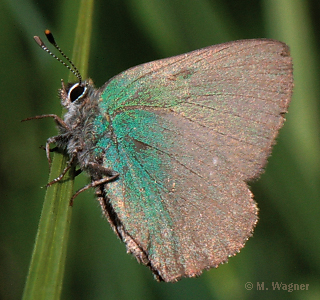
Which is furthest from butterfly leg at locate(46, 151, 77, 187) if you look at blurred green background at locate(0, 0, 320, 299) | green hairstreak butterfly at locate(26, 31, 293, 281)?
blurred green background at locate(0, 0, 320, 299)

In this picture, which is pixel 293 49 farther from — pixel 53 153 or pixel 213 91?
pixel 53 153

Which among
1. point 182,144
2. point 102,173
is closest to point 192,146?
point 182,144

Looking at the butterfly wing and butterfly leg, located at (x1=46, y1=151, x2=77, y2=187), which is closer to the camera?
butterfly leg, located at (x1=46, y1=151, x2=77, y2=187)

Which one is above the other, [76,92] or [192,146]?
[76,92]

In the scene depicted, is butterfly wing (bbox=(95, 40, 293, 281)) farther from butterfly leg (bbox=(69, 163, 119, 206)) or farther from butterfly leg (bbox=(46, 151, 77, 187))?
butterfly leg (bbox=(46, 151, 77, 187))

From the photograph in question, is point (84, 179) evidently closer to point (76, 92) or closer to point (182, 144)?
point (76, 92)

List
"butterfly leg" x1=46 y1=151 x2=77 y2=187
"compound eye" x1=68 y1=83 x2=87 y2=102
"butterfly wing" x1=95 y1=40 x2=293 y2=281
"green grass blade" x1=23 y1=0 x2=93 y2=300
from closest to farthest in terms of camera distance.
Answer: "green grass blade" x1=23 y1=0 x2=93 y2=300, "butterfly leg" x1=46 y1=151 x2=77 y2=187, "butterfly wing" x1=95 y1=40 x2=293 y2=281, "compound eye" x1=68 y1=83 x2=87 y2=102

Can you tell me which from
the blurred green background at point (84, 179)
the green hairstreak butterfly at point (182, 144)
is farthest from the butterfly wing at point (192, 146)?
the blurred green background at point (84, 179)

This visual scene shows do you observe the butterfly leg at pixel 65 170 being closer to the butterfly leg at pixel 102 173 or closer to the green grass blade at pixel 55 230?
the green grass blade at pixel 55 230
